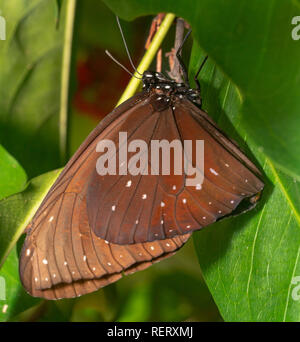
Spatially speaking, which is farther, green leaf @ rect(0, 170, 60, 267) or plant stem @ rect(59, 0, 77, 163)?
plant stem @ rect(59, 0, 77, 163)

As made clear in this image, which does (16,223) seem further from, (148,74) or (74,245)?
(148,74)

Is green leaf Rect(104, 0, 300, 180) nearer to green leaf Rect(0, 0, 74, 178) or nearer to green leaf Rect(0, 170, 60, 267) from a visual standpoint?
green leaf Rect(0, 170, 60, 267)

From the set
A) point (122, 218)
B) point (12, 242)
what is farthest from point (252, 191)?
point (12, 242)

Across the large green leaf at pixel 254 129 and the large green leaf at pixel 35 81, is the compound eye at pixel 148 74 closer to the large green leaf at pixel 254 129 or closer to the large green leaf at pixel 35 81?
the large green leaf at pixel 254 129

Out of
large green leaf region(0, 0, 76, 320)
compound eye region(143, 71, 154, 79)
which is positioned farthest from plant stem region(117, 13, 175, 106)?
large green leaf region(0, 0, 76, 320)

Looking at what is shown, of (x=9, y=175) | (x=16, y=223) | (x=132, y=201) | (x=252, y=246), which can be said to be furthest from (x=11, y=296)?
(x=252, y=246)

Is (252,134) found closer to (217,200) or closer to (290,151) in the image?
(290,151)

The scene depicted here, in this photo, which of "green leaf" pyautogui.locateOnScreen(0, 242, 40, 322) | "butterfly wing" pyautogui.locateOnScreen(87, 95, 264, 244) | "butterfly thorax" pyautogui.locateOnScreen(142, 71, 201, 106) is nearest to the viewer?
"butterfly wing" pyautogui.locateOnScreen(87, 95, 264, 244)

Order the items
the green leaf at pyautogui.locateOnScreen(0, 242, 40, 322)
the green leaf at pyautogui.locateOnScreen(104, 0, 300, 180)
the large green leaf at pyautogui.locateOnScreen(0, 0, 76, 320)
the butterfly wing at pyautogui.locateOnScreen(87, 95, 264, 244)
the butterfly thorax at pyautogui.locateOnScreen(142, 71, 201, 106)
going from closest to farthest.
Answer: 1. the green leaf at pyautogui.locateOnScreen(104, 0, 300, 180)
2. the butterfly wing at pyautogui.locateOnScreen(87, 95, 264, 244)
3. the butterfly thorax at pyautogui.locateOnScreen(142, 71, 201, 106)
4. the green leaf at pyautogui.locateOnScreen(0, 242, 40, 322)
5. the large green leaf at pyautogui.locateOnScreen(0, 0, 76, 320)
